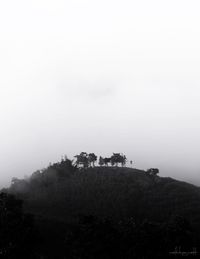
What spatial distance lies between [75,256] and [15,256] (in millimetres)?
14415

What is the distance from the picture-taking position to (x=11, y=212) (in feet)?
378

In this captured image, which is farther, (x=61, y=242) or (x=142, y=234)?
(x=61, y=242)

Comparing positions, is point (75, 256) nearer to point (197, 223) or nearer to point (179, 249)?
point (179, 249)

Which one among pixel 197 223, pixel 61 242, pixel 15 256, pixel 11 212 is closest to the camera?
pixel 15 256

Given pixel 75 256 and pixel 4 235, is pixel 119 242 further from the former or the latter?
pixel 4 235

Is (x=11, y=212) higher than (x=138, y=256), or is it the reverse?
(x=11, y=212)

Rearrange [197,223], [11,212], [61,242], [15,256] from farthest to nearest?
[197,223]
[61,242]
[11,212]
[15,256]

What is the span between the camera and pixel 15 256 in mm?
108188

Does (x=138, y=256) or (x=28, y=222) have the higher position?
(x=28, y=222)

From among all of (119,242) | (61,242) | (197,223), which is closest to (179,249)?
(119,242)

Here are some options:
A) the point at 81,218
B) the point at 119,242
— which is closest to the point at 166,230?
the point at 119,242

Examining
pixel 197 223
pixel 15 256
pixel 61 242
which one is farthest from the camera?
pixel 197 223

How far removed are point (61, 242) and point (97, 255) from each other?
4234 centimetres

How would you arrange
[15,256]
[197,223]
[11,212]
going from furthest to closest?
[197,223]
[11,212]
[15,256]
